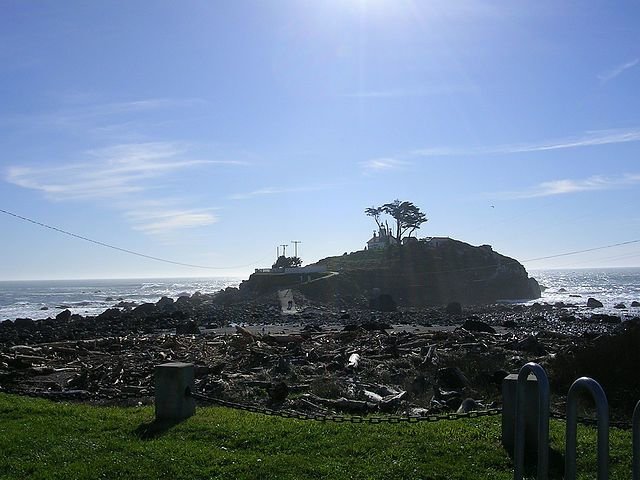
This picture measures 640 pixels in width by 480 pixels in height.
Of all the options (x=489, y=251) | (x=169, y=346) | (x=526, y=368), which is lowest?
(x=169, y=346)

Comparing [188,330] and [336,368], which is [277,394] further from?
[188,330]

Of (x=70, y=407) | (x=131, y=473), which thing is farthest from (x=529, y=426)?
(x=70, y=407)

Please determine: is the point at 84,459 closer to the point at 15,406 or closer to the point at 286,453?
the point at 286,453

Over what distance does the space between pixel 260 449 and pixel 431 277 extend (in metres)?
89.1

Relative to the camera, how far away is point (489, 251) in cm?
11200

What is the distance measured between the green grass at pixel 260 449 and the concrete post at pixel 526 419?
0.18m

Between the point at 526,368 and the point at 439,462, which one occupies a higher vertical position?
the point at 526,368

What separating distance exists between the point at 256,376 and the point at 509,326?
2642 centimetres

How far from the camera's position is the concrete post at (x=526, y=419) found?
24.6 ft

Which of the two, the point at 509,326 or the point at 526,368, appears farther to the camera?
the point at 509,326

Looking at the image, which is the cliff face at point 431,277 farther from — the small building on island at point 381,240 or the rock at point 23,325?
the rock at point 23,325

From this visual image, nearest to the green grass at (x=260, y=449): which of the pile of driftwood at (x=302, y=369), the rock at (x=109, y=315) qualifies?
the pile of driftwood at (x=302, y=369)

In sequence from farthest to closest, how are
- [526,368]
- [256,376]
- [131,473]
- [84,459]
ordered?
1. [256,376]
2. [84,459]
3. [131,473]
4. [526,368]

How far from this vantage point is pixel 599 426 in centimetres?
416
